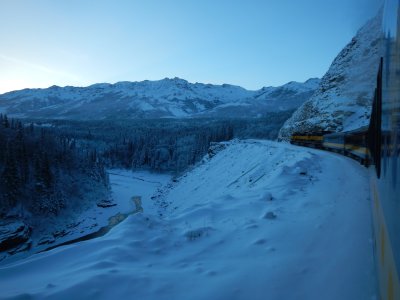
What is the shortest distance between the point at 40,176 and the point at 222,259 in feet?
184

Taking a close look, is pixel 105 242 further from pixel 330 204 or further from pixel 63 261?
pixel 330 204

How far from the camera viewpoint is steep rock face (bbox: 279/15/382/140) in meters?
62.2

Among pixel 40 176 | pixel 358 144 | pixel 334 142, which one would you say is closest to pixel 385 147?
pixel 358 144

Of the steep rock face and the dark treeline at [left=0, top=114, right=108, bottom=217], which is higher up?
the steep rock face

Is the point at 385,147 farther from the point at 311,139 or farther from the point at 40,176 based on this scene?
the point at 40,176

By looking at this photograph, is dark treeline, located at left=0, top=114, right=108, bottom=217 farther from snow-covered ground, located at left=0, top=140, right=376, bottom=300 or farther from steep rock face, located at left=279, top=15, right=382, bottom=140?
steep rock face, located at left=279, top=15, right=382, bottom=140

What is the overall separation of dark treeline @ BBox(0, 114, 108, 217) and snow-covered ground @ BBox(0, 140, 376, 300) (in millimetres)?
48692

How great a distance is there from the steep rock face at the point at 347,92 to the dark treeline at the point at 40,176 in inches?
2076

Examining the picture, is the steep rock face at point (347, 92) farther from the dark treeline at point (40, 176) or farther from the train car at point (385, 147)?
the dark treeline at point (40, 176)

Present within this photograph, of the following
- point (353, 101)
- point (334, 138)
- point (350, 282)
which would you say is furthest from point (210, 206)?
point (353, 101)

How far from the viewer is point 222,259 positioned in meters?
6.19

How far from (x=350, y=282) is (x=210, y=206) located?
5879 millimetres

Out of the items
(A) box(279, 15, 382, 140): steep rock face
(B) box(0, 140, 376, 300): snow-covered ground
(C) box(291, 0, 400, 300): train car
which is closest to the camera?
(C) box(291, 0, 400, 300): train car

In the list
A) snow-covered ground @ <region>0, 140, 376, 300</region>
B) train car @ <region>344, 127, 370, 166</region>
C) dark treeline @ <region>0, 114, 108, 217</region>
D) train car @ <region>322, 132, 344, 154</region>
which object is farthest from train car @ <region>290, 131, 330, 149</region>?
dark treeline @ <region>0, 114, 108, 217</region>
